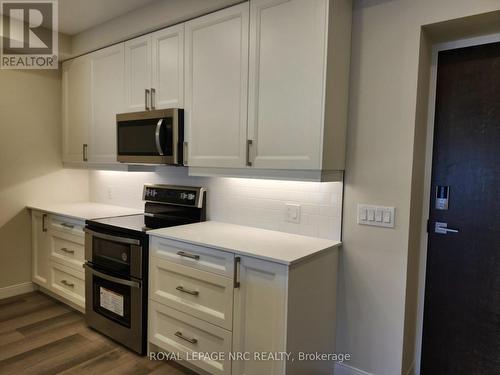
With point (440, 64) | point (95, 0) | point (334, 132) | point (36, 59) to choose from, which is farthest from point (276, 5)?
point (36, 59)

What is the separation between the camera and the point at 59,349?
247 centimetres

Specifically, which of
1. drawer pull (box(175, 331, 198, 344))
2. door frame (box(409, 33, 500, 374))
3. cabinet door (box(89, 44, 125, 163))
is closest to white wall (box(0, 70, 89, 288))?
cabinet door (box(89, 44, 125, 163))

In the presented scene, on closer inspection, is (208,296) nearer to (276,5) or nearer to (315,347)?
(315,347)

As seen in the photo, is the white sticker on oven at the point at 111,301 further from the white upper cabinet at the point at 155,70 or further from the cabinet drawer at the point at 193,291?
the white upper cabinet at the point at 155,70

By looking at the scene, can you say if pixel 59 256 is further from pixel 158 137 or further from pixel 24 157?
pixel 158 137

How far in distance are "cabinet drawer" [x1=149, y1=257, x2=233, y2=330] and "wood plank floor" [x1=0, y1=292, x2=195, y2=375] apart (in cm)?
48

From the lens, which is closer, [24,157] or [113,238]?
[113,238]

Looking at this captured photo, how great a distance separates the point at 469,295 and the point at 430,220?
0.45 meters

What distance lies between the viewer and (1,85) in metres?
3.21

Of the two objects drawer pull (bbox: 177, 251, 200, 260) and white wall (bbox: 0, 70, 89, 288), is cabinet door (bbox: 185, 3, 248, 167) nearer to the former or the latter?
drawer pull (bbox: 177, 251, 200, 260)

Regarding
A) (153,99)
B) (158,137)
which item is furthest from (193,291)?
(153,99)

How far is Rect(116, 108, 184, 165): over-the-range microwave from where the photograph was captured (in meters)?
2.48

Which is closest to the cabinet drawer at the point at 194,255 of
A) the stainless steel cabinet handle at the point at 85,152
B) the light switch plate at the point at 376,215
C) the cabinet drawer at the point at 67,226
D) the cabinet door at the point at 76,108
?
the light switch plate at the point at 376,215

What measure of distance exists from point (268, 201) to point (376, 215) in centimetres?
73
